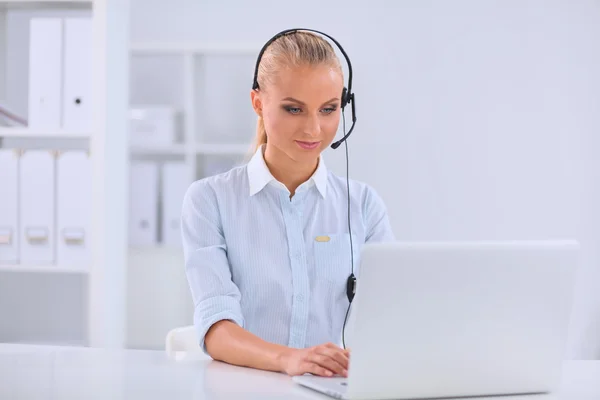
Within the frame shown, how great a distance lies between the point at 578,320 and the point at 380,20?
212 centimetres

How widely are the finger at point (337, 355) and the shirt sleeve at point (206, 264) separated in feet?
0.92

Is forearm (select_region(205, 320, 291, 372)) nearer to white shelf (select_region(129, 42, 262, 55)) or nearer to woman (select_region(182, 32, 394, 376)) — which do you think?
woman (select_region(182, 32, 394, 376))

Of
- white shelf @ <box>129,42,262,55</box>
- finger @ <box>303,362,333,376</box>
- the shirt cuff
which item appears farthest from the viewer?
white shelf @ <box>129,42,262,55</box>

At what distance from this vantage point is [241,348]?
1.42 m

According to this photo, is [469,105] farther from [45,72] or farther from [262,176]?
[262,176]

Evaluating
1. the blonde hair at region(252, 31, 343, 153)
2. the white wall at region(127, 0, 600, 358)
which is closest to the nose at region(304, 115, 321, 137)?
the blonde hair at region(252, 31, 343, 153)

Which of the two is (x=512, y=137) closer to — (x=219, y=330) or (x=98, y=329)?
(x=98, y=329)

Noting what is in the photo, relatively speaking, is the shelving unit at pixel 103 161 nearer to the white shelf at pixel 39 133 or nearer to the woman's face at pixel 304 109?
the white shelf at pixel 39 133

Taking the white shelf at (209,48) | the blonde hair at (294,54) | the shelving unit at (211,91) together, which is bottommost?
the blonde hair at (294,54)

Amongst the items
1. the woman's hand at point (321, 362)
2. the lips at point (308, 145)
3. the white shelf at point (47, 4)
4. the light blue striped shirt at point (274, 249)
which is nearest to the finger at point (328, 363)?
the woman's hand at point (321, 362)

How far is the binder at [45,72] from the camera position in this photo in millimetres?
2850

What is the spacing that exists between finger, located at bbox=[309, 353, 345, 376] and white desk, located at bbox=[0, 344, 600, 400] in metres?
0.05

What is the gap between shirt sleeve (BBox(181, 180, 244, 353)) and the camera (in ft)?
5.02

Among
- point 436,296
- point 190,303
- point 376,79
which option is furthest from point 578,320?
point 436,296
